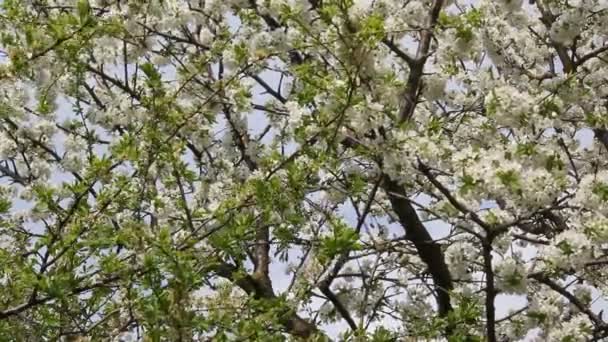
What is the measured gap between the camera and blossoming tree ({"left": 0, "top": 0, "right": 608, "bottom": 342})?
4.20m

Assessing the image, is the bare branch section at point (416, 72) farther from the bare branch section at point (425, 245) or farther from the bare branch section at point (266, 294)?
the bare branch section at point (266, 294)

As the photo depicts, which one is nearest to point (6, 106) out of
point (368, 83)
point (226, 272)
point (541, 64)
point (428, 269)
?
point (226, 272)

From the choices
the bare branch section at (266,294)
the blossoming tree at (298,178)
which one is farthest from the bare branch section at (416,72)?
the bare branch section at (266,294)

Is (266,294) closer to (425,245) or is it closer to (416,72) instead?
(425,245)

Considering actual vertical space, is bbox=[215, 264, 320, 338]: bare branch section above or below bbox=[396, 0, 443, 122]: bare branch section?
below

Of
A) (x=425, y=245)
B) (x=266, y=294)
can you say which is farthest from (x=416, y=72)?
(x=266, y=294)

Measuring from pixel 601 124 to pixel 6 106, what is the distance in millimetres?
3896

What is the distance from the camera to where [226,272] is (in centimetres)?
586

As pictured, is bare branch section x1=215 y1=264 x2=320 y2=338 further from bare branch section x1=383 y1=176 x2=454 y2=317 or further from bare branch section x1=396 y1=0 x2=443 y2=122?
bare branch section x1=396 y1=0 x2=443 y2=122

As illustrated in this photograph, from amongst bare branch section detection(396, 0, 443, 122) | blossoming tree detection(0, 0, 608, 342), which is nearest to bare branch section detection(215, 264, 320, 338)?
blossoming tree detection(0, 0, 608, 342)

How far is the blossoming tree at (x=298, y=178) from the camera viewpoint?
4.20 metres

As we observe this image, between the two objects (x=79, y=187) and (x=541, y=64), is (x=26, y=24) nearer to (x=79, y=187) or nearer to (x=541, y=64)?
(x=79, y=187)

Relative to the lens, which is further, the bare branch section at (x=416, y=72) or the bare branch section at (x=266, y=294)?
the bare branch section at (x=416, y=72)

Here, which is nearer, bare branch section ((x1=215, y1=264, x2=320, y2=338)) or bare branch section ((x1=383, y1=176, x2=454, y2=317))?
bare branch section ((x1=215, y1=264, x2=320, y2=338))
